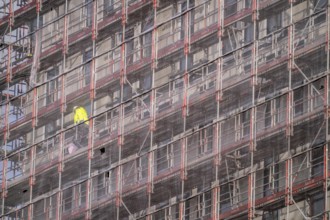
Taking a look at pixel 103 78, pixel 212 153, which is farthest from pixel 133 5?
pixel 212 153

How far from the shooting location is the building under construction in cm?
4834

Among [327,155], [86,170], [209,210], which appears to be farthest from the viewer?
[86,170]

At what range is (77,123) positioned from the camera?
54.7 meters

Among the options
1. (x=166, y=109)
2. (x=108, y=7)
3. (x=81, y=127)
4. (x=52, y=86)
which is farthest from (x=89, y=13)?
(x=166, y=109)

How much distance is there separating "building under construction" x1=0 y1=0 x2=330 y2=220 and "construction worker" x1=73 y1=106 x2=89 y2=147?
0.12 meters

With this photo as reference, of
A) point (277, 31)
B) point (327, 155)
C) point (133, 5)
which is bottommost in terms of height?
point (327, 155)

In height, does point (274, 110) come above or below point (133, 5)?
below

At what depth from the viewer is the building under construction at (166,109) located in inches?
1903

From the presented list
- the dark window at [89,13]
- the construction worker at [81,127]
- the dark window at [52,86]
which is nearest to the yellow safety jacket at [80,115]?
the construction worker at [81,127]

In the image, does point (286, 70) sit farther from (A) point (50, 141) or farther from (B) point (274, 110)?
(A) point (50, 141)

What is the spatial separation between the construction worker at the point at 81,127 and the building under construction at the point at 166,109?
0.38 feet

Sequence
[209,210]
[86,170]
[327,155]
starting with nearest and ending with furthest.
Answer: [327,155], [209,210], [86,170]

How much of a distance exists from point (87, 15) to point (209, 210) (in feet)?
27.1

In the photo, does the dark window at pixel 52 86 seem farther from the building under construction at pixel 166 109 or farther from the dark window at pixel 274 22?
the dark window at pixel 274 22
